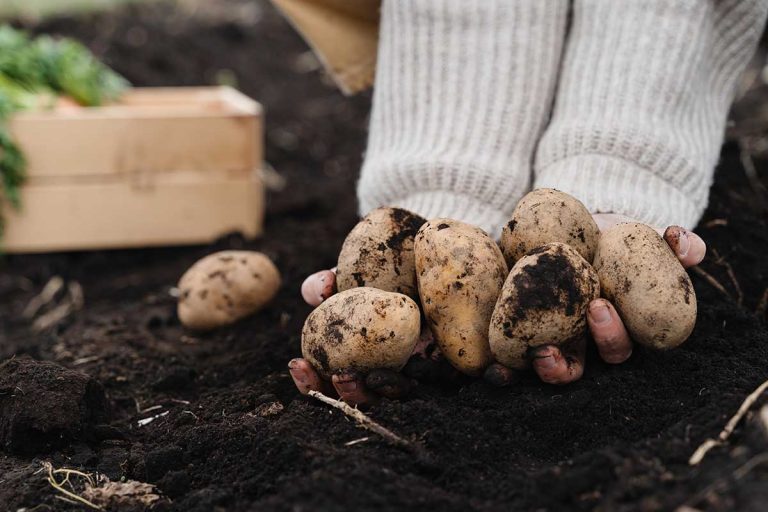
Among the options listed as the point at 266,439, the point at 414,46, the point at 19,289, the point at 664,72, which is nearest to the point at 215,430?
the point at 266,439

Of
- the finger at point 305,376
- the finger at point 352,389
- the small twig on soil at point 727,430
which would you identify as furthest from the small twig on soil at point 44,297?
the small twig on soil at point 727,430

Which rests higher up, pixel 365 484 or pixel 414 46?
pixel 414 46

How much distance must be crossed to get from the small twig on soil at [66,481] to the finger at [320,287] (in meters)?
0.59

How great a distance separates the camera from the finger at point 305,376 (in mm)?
1694

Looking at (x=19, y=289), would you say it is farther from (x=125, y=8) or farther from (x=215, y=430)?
(x=125, y=8)

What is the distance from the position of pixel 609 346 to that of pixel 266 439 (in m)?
0.66

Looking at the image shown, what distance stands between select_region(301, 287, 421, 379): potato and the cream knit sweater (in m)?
0.54

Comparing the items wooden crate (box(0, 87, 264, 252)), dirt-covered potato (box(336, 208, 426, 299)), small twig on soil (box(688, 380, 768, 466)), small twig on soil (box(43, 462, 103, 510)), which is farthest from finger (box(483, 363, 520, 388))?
wooden crate (box(0, 87, 264, 252))

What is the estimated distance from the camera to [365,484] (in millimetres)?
1360

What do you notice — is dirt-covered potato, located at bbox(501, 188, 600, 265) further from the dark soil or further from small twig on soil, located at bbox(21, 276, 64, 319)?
small twig on soil, located at bbox(21, 276, 64, 319)

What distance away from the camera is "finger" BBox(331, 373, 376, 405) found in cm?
162

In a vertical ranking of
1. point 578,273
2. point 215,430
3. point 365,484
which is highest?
point 578,273

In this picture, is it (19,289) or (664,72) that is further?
(19,289)

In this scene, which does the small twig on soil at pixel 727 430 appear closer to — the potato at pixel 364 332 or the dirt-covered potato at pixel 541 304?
the dirt-covered potato at pixel 541 304
